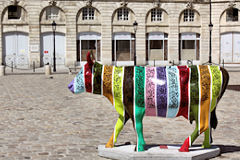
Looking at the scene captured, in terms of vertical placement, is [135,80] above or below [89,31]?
below

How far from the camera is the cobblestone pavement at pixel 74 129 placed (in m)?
7.25

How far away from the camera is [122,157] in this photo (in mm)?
6523

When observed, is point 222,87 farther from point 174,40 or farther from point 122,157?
point 174,40

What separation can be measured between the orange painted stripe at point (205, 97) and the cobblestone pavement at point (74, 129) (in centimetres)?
77

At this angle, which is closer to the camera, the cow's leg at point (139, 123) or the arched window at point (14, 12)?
the cow's leg at point (139, 123)

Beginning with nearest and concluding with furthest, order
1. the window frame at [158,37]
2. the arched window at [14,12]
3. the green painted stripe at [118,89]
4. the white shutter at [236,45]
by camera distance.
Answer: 1. the green painted stripe at [118,89]
2. the arched window at [14,12]
3. the window frame at [158,37]
4. the white shutter at [236,45]

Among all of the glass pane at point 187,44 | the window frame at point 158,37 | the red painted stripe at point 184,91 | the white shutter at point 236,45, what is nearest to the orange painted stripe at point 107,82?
the red painted stripe at point 184,91

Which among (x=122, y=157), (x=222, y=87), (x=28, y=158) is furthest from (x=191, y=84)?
(x=28, y=158)

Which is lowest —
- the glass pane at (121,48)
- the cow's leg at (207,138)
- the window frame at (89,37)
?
the cow's leg at (207,138)

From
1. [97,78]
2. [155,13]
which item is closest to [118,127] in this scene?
[97,78]

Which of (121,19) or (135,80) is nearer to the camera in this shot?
(135,80)

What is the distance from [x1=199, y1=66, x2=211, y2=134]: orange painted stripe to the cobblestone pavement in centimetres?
77

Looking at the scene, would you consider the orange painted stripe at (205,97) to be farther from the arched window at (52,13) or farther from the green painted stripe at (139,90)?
the arched window at (52,13)

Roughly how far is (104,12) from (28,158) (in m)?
32.5
